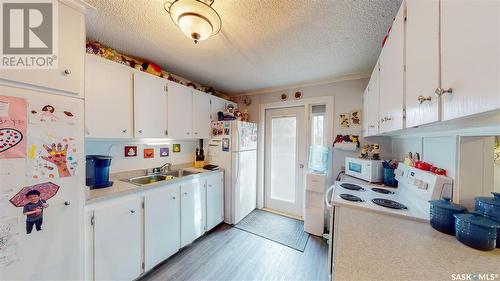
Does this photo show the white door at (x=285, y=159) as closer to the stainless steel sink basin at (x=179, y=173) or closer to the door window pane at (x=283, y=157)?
the door window pane at (x=283, y=157)

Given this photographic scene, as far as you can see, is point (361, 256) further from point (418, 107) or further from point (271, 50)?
point (271, 50)

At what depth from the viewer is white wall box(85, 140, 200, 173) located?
5.94 ft

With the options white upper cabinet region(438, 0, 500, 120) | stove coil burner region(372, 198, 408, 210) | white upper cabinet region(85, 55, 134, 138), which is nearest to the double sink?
white upper cabinet region(85, 55, 134, 138)

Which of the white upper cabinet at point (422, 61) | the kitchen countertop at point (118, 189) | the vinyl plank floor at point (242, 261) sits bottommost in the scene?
the vinyl plank floor at point (242, 261)

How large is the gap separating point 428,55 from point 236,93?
9.77 feet

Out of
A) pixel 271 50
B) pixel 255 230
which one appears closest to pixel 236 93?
pixel 271 50

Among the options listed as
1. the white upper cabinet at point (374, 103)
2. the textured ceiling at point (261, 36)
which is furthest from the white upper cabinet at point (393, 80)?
the textured ceiling at point (261, 36)

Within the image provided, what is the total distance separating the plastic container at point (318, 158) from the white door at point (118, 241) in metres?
2.38

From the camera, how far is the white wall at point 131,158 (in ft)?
5.94

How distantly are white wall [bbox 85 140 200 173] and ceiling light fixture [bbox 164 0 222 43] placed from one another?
1574mm

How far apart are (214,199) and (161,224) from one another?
0.83m

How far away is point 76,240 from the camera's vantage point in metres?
1.13

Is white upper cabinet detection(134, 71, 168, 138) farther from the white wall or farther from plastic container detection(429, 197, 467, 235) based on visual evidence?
plastic container detection(429, 197, 467, 235)

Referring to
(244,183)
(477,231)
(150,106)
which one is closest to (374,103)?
(477,231)
